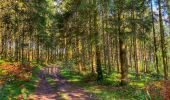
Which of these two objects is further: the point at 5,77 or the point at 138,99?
the point at 5,77

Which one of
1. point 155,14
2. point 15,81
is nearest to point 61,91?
point 15,81

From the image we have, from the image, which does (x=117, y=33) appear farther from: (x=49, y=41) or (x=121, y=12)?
(x=49, y=41)

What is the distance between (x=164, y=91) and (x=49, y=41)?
142 feet

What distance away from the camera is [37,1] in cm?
3400

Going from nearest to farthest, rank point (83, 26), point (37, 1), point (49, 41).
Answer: point (83, 26) < point (37, 1) < point (49, 41)

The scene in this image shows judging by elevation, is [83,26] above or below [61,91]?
above

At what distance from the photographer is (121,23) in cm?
2352

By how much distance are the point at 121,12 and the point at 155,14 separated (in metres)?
13.0

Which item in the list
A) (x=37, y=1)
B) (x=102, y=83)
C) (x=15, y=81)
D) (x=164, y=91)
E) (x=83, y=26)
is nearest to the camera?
(x=164, y=91)

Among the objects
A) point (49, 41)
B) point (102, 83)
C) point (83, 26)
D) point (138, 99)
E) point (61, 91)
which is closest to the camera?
point (138, 99)

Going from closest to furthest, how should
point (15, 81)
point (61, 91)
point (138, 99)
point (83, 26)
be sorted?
1. point (138, 99)
2. point (61, 91)
3. point (15, 81)
4. point (83, 26)

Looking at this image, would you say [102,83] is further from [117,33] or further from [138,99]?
[138,99]

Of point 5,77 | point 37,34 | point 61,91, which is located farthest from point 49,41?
point 61,91

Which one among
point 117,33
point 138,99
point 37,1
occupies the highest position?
point 37,1
